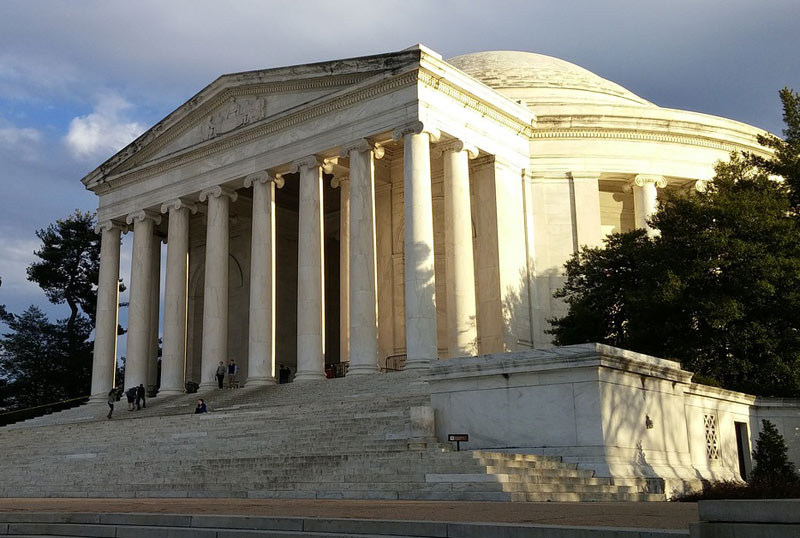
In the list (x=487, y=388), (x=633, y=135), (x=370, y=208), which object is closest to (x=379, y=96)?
(x=370, y=208)

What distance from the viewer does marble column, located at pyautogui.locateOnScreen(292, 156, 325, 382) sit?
134 ft

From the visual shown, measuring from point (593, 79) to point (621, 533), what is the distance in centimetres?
5078

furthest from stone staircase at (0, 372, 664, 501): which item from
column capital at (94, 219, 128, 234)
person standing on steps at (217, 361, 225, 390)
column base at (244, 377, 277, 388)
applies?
column capital at (94, 219, 128, 234)

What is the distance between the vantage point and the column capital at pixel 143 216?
51469mm

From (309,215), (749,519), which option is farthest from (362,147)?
(749,519)

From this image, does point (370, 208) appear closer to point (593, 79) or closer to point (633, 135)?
point (633, 135)

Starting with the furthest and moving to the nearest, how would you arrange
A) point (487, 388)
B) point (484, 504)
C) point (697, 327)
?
point (697, 327), point (487, 388), point (484, 504)

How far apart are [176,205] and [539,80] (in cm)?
2301

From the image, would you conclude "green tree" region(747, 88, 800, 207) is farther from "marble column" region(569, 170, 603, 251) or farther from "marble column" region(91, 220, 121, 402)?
"marble column" region(91, 220, 121, 402)

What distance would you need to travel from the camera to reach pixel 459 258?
40.1 metres

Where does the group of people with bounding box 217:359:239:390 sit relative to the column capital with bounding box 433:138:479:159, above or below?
below

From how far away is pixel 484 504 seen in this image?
16.5 metres

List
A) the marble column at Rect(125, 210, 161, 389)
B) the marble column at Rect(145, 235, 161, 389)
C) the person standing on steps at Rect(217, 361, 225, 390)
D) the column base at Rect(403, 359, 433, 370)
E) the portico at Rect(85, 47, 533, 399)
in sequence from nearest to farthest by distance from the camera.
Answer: the column base at Rect(403, 359, 433, 370), the portico at Rect(85, 47, 533, 399), the person standing on steps at Rect(217, 361, 225, 390), the marble column at Rect(125, 210, 161, 389), the marble column at Rect(145, 235, 161, 389)

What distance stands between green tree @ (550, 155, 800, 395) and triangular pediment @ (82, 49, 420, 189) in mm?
13986
